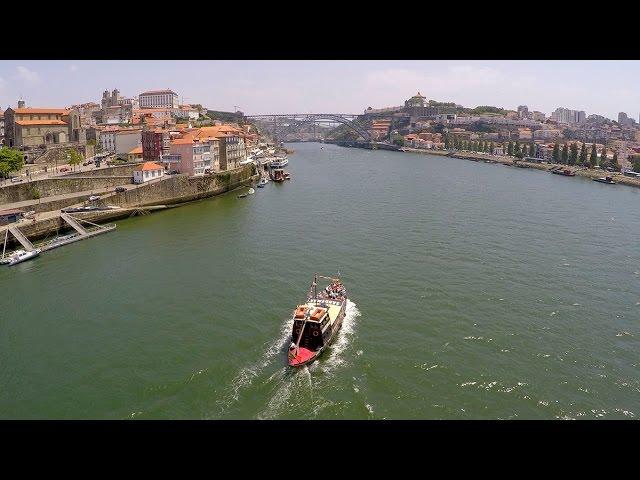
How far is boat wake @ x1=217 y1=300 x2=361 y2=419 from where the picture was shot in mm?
5340

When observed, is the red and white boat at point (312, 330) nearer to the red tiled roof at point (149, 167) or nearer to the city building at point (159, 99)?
the red tiled roof at point (149, 167)

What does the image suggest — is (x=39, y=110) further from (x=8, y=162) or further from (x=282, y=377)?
(x=282, y=377)

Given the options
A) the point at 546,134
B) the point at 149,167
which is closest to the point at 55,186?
the point at 149,167

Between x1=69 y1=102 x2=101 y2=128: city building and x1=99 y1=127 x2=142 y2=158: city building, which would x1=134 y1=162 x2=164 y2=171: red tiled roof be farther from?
x1=69 y1=102 x2=101 y2=128: city building

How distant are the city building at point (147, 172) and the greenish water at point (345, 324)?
3216 millimetres

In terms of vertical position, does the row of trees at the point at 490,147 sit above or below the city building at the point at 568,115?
below

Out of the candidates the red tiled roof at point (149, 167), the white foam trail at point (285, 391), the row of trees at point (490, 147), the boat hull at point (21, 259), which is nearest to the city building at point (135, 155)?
the red tiled roof at point (149, 167)

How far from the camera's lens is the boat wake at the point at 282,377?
534 cm

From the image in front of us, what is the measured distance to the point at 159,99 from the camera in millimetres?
41125

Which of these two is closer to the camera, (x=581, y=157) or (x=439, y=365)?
(x=439, y=365)
